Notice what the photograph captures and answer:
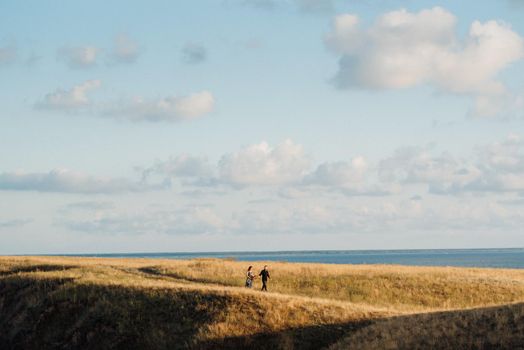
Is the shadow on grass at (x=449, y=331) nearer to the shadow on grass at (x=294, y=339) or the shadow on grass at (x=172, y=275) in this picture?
the shadow on grass at (x=294, y=339)

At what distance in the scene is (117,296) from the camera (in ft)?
155

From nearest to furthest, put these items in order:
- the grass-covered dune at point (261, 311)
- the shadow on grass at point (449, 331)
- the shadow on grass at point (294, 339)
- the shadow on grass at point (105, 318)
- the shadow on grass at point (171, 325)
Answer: the shadow on grass at point (449, 331)
the shadow on grass at point (171, 325)
the grass-covered dune at point (261, 311)
the shadow on grass at point (294, 339)
the shadow on grass at point (105, 318)

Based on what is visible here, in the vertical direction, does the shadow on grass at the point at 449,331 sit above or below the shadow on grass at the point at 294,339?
above

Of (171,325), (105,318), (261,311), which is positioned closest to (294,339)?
(261,311)

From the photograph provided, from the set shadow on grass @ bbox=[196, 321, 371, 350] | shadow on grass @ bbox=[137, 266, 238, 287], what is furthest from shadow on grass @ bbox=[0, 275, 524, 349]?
shadow on grass @ bbox=[137, 266, 238, 287]

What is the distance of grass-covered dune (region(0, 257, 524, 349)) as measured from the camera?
35.9 m

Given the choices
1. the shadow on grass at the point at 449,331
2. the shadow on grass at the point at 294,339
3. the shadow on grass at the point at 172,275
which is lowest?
the shadow on grass at the point at 294,339

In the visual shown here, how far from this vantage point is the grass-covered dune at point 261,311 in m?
35.9

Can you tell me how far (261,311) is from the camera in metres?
41.4

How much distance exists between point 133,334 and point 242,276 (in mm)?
19165

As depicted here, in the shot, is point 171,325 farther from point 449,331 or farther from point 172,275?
point 172,275

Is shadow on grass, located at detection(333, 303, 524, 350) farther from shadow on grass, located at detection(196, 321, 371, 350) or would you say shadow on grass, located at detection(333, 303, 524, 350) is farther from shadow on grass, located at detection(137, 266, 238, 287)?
shadow on grass, located at detection(137, 266, 238, 287)

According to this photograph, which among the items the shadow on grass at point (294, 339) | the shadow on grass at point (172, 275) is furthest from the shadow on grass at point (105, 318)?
→ the shadow on grass at point (172, 275)

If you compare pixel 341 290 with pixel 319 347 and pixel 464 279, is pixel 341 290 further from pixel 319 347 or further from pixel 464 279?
pixel 319 347
